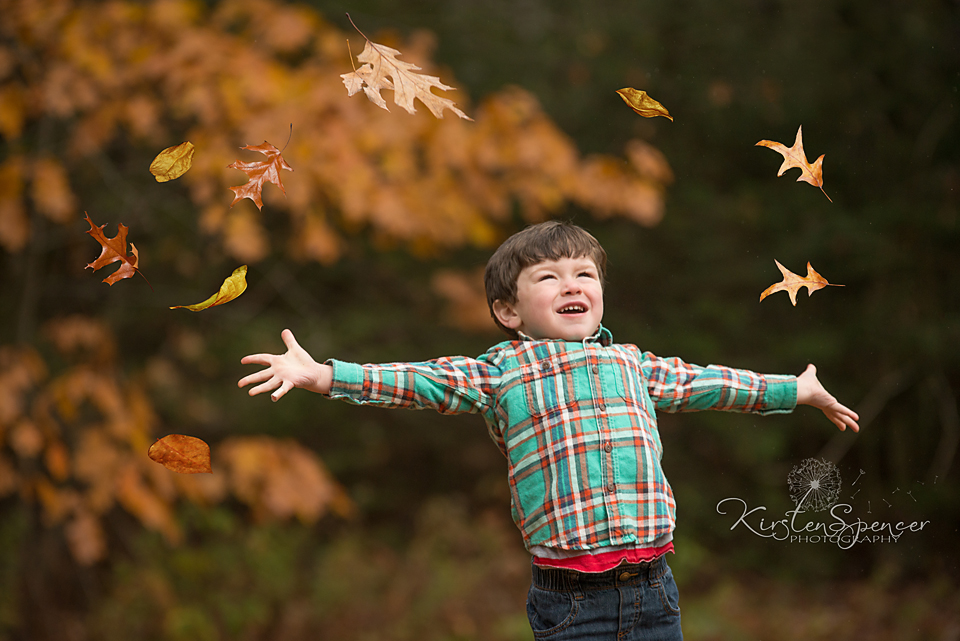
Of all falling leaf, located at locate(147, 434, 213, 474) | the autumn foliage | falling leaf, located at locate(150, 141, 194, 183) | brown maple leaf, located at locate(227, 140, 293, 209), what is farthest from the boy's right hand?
the autumn foliage

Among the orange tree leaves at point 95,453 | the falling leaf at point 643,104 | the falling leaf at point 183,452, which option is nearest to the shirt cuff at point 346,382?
the falling leaf at point 183,452

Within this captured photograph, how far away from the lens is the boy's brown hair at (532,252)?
2.19m

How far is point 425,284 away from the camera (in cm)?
666

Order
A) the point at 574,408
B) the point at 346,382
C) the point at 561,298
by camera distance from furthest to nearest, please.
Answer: the point at 561,298
the point at 574,408
the point at 346,382

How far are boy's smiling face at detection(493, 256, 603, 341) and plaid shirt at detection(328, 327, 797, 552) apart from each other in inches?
1.6

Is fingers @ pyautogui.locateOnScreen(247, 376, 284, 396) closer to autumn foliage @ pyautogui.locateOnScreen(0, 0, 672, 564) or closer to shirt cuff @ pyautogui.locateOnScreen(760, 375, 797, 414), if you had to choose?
shirt cuff @ pyautogui.locateOnScreen(760, 375, 797, 414)

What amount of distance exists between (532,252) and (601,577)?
2.60 feet

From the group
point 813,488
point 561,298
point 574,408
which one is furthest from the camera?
point 813,488

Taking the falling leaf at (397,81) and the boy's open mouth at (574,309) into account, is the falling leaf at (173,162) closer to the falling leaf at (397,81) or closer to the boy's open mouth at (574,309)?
the falling leaf at (397,81)

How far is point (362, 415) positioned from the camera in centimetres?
696

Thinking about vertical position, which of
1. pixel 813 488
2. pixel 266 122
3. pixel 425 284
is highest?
pixel 266 122

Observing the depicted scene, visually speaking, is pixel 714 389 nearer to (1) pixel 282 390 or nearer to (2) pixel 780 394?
(2) pixel 780 394

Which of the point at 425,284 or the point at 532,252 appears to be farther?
the point at 425,284

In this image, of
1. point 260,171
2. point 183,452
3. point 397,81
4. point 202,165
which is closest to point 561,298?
point 397,81
